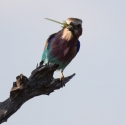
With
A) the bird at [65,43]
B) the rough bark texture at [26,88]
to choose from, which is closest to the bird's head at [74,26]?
the bird at [65,43]

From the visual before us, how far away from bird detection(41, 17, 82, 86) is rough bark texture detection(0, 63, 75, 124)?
1081 mm

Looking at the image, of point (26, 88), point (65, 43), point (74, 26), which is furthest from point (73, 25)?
point (26, 88)

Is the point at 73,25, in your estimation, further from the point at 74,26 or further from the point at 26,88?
the point at 26,88

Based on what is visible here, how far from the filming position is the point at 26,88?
8.52 metres

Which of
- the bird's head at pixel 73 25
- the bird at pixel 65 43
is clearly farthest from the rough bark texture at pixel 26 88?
the bird's head at pixel 73 25

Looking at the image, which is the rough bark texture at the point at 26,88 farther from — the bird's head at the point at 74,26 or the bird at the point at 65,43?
the bird's head at the point at 74,26

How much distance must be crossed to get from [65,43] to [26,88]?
2006 mm

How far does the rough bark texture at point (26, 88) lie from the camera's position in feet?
27.6

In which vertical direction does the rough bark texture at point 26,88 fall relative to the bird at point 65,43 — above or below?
below

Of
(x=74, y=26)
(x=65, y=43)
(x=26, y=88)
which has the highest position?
(x=74, y=26)

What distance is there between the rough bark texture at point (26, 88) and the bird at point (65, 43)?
1.08 metres

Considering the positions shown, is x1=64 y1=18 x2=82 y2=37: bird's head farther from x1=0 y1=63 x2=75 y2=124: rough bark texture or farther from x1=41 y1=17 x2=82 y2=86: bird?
x1=0 y1=63 x2=75 y2=124: rough bark texture

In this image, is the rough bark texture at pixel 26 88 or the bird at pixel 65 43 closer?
the rough bark texture at pixel 26 88

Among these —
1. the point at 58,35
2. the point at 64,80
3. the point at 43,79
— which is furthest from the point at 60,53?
the point at 43,79
